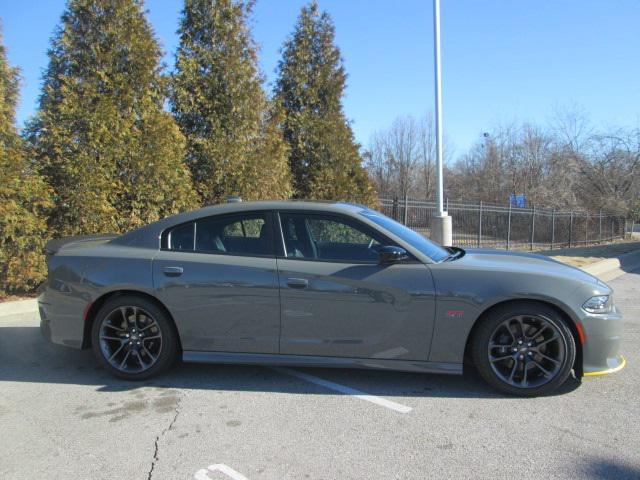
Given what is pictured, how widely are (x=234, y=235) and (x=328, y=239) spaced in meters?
0.81

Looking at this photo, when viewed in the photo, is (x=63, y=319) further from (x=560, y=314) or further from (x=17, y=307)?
(x=560, y=314)

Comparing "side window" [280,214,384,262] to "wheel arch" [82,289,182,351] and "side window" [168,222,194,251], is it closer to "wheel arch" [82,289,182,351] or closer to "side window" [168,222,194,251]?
"side window" [168,222,194,251]

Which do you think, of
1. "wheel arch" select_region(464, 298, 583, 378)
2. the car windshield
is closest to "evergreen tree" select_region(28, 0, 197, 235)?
the car windshield

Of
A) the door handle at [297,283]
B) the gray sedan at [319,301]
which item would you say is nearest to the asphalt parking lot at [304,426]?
the gray sedan at [319,301]

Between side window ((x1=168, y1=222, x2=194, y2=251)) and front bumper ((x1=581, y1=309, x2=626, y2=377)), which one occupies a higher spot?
side window ((x1=168, y1=222, x2=194, y2=251))

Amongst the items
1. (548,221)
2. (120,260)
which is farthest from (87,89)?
(548,221)

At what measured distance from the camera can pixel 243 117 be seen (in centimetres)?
1051

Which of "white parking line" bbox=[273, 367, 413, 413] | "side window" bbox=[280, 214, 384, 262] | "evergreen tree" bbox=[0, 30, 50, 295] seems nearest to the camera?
"white parking line" bbox=[273, 367, 413, 413]

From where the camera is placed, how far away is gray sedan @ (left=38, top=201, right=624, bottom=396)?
12.2ft

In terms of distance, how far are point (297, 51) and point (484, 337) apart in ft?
37.2

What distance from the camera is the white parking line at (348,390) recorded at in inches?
142

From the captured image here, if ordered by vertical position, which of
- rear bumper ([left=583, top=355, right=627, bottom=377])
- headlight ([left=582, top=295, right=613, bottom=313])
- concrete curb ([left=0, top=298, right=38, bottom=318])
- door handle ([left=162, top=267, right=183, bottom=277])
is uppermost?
door handle ([left=162, top=267, right=183, bottom=277])

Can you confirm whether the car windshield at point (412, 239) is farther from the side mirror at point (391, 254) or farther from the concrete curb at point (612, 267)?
the concrete curb at point (612, 267)

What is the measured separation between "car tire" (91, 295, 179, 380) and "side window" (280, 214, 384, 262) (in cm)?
125
